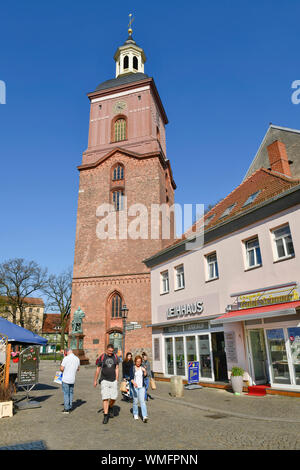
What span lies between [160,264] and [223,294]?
20.1 ft

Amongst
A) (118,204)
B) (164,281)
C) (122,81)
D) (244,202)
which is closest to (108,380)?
(244,202)

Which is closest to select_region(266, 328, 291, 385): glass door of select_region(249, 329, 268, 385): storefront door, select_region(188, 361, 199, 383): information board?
select_region(249, 329, 268, 385): storefront door

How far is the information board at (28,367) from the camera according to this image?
36.1 feet

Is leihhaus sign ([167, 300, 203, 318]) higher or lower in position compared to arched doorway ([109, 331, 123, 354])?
higher

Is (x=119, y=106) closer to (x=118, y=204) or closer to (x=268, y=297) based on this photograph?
(x=118, y=204)

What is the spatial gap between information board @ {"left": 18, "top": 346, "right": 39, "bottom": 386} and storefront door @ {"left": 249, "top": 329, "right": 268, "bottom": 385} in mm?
8283

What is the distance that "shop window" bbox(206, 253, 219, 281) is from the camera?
51.8ft

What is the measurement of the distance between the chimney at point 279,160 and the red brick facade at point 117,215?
15083 mm

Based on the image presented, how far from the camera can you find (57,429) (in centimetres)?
721

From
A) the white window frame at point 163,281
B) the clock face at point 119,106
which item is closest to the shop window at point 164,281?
the white window frame at point 163,281

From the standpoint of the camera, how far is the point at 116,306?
32562mm

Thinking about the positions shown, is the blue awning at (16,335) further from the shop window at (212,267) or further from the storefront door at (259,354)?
the storefront door at (259,354)

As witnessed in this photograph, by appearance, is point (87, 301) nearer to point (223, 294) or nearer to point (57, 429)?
point (223, 294)

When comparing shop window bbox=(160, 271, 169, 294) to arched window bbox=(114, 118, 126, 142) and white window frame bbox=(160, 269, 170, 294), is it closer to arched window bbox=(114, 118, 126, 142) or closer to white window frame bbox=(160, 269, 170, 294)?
white window frame bbox=(160, 269, 170, 294)
